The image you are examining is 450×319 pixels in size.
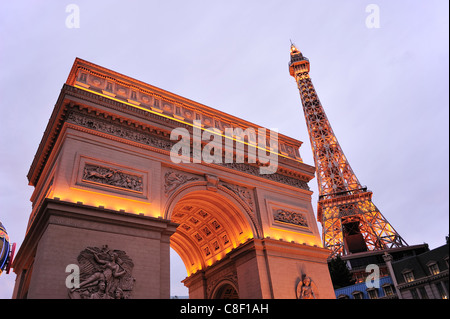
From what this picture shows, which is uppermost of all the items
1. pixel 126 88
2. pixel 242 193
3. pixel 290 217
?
pixel 126 88

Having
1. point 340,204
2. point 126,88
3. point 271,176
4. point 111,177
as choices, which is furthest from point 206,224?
point 340,204

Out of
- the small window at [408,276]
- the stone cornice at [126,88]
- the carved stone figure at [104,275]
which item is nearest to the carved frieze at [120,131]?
the stone cornice at [126,88]

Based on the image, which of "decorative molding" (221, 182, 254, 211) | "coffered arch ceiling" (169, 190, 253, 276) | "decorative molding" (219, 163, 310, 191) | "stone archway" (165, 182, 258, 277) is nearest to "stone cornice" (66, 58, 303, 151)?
"decorative molding" (219, 163, 310, 191)

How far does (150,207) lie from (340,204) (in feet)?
144

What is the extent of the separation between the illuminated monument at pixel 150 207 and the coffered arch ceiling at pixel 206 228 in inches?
2.7

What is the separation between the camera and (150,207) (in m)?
15.0

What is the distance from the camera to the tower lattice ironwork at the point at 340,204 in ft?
164

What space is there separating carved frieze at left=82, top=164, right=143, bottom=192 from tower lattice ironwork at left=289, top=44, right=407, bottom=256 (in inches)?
1544

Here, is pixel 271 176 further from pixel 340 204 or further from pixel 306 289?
pixel 340 204

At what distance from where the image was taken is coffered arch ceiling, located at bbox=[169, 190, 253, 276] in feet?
59.0

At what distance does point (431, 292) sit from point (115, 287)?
9.75 m
